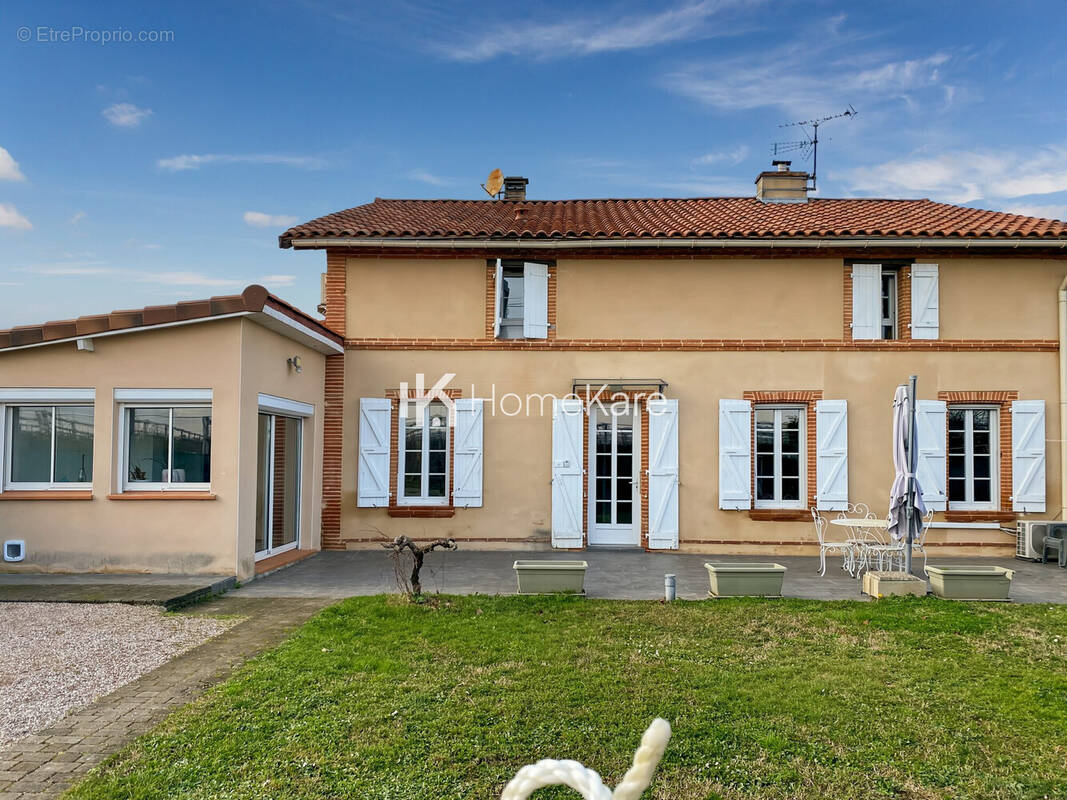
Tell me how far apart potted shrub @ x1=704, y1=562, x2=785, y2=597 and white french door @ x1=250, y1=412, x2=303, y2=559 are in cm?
582

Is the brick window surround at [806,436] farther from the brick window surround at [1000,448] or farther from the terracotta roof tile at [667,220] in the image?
the terracotta roof tile at [667,220]

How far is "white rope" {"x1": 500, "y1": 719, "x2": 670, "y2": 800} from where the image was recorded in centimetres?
89

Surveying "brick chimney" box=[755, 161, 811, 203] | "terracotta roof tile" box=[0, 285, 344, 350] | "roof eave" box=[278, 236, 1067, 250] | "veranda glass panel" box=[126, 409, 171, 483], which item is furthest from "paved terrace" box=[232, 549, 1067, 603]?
"brick chimney" box=[755, 161, 811, 203]

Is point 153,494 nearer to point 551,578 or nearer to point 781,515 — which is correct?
point 551,578

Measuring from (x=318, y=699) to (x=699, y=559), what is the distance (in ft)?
23.3

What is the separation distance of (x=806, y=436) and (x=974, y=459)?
8.75ft

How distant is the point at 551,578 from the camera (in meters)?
7.57

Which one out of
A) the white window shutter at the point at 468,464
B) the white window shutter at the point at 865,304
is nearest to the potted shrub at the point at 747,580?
the white window shutter at the point at 468,464

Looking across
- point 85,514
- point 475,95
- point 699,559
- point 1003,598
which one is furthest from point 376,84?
point 1003,598

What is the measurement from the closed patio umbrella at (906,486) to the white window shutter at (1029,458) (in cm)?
404

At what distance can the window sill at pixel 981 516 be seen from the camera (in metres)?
10.9

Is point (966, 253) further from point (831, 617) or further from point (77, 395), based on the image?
point (77, 395)

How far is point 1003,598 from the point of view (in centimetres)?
761

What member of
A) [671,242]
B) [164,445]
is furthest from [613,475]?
[164,445]
